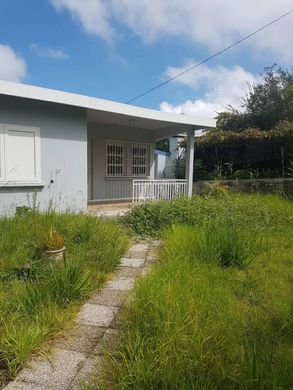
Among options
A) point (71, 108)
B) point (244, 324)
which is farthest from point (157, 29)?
point (244, 324)

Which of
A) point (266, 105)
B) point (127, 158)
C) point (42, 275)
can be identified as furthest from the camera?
point (266, 105)

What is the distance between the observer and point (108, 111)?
8.28 metres

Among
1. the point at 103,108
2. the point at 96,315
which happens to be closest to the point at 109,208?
the point at 103,108

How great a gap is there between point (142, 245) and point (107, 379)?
3.74 metres

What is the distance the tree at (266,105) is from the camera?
48.1 feet

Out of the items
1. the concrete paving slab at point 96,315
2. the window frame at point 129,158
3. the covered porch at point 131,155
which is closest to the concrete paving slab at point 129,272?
the concrete paving slab at point 96,315

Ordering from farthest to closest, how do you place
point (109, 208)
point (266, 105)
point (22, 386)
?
point (266, 105)
point (109, 208)
point (22, 386)

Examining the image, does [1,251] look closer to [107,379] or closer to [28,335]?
[28,335]

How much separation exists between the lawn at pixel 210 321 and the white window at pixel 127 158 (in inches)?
279

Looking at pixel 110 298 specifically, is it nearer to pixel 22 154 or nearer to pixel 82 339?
pixel 82 339

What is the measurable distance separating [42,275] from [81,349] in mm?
1409

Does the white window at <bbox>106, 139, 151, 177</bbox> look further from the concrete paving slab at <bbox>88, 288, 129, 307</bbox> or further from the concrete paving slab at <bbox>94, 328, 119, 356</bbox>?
the concrete paving slab at <bbox>94, 328, 119, 356</bbox>

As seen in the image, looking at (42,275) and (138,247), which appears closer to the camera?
(42,275)

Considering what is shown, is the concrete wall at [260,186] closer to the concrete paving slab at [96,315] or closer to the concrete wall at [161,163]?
the concrete wall at [161,163]
